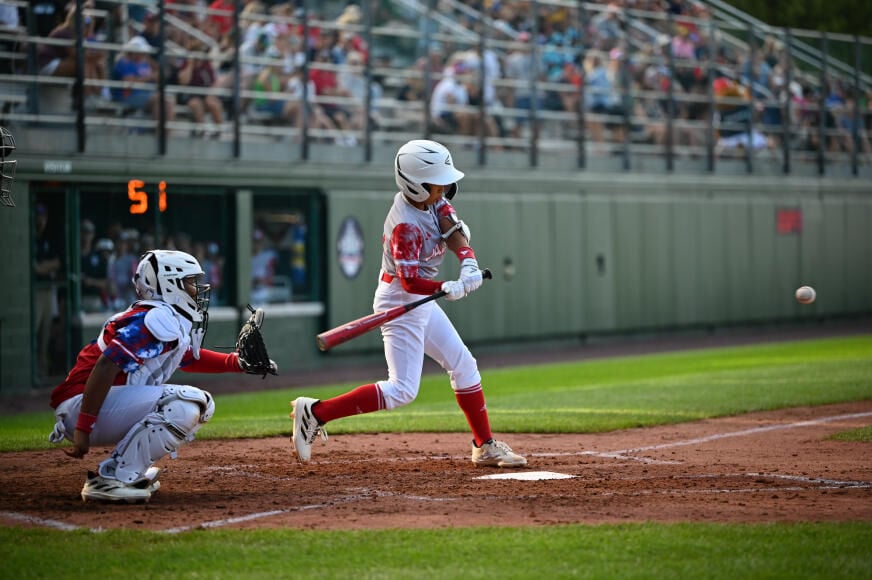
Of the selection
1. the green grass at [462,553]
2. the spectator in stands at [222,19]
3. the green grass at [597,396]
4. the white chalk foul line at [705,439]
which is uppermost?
the spectator in stands at [222,19]

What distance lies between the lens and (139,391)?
7.47 metres

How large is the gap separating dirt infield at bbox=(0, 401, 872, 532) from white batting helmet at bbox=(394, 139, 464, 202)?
1.91m

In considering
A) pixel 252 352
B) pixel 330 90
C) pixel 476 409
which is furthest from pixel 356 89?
pixel 252 352

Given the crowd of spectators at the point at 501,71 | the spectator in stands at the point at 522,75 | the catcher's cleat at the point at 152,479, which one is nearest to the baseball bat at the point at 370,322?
the catcher's cleat at the point at 152,479

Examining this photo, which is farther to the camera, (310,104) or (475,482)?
(310,104)

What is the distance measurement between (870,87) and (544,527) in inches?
1025

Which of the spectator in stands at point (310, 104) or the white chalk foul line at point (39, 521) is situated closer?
the white chalk foul line at point (39, 521)

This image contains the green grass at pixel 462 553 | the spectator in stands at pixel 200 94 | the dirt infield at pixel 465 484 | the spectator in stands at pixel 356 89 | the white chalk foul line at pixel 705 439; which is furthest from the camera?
the spectator in stands at pixel 356 89

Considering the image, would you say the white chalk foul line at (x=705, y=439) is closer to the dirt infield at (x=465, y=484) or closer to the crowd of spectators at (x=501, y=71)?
the dirt infield at (x=465, y=484)

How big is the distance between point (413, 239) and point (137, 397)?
6.96 ft

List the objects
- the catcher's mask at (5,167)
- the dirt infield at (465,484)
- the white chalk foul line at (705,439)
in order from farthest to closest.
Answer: the white chalk foul line at (705,439) → the catcher's mask at (5,167) → the dirt infield at (465,484)

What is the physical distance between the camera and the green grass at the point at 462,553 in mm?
5645

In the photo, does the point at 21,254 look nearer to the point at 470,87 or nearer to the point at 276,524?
the point at 470,87

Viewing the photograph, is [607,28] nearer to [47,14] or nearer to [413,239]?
[47,14]
